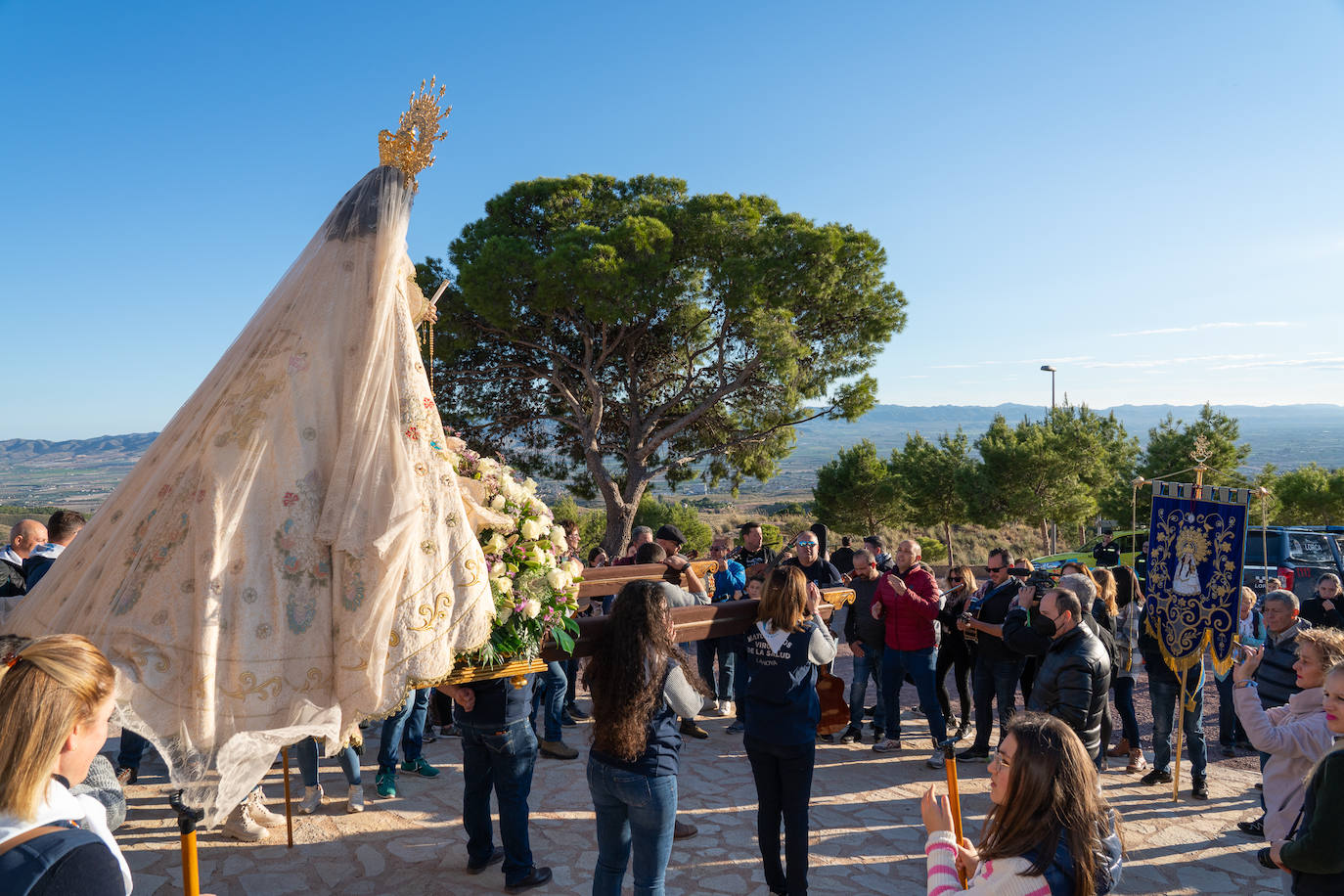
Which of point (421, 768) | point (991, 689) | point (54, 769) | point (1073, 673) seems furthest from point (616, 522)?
point (54, 769)

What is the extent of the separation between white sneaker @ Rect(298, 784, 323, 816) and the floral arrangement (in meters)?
3.11

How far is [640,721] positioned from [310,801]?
11.8 ft

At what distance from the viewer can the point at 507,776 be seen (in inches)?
187

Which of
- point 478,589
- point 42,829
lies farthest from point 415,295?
point 42,829

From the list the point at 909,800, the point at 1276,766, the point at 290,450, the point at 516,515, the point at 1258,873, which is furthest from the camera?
the point at 909,800

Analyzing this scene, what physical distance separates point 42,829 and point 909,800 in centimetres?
613

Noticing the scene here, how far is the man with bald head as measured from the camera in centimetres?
610

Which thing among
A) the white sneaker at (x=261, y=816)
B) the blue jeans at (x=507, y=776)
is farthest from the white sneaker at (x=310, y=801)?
the blue jeans at (x=507, y=776)

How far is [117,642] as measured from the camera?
305 cm

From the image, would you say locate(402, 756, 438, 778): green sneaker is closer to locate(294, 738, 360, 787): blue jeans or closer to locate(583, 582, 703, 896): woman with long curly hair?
locate(294, 738, 360, 787): blue jeans

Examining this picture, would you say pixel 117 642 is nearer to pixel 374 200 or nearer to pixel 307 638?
pixel 307 638

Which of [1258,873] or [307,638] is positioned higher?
[307,638]

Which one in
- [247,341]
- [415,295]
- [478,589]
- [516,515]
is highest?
[415,295]

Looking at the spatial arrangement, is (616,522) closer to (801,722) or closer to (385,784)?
(385,784)
